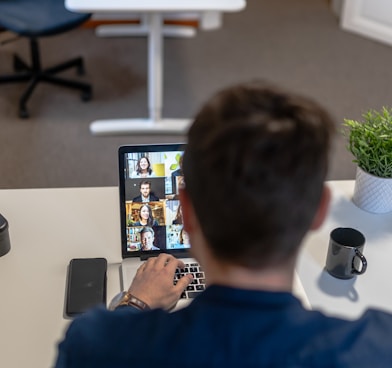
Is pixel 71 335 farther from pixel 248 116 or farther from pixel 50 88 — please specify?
pixel 50 88

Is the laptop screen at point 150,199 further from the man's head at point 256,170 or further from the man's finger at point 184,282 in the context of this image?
the man's head at point 256,170

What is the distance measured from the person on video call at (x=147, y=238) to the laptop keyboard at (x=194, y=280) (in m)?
0.09

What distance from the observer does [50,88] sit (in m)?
3.56

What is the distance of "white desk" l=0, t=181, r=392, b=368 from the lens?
4.20 feet

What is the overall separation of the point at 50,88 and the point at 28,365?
2.55m

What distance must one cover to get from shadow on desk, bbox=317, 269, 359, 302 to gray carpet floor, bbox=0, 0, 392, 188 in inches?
60.4

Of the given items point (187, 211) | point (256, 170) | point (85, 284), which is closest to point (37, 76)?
point (85, 284)

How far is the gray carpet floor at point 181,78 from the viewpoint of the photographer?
3.05 meters

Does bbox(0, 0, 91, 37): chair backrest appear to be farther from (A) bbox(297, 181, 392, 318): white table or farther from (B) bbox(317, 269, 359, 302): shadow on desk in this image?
(B) bbox(317, 269, 359, 302): shadow on desk

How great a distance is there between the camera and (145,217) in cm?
144

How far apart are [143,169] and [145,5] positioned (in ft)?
4.77

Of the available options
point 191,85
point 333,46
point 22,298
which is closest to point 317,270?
point 22,298

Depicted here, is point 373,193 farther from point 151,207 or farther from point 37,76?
point 37,76

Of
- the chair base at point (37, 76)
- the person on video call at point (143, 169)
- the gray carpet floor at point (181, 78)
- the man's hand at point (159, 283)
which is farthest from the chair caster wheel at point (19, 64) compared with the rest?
the man's hand at point (159, 283)
